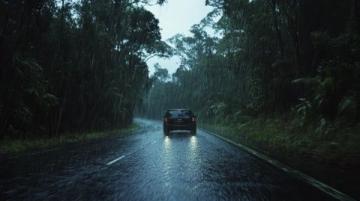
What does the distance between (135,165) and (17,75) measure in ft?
33.8

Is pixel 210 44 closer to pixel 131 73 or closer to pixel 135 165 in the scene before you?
pixel 131 73

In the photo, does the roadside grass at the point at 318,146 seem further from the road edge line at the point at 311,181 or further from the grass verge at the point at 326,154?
the road edge line at the point at 311,181

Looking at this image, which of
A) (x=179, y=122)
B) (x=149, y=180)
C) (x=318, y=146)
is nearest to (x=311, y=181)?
(x=149, y=180)

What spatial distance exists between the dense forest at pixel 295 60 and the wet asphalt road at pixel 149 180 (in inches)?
299

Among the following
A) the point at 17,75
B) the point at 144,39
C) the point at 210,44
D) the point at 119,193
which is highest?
the point at 210,44

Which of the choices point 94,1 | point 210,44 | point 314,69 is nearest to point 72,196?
point 314,69

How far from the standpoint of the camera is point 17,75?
18.8m

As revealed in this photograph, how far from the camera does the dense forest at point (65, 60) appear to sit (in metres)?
19.0

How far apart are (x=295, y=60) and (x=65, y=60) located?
45.6 feet

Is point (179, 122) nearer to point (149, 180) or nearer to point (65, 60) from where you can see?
point (65, 60)

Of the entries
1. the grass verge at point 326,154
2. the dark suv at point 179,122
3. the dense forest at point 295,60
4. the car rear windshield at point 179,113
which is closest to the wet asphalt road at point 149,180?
the grass verge at point 326,154

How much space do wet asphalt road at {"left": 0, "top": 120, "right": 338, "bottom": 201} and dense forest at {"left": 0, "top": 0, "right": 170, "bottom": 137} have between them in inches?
310

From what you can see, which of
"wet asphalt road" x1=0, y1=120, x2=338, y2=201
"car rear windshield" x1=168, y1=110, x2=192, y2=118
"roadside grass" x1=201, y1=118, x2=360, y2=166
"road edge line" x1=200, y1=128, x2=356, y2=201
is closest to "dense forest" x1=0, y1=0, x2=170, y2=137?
"car rear windshield" x1=168, y1=110, x2=192, y2=118

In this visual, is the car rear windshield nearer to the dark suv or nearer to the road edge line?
the dark suv
